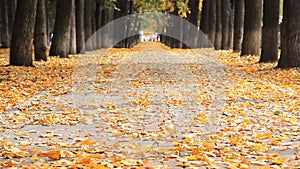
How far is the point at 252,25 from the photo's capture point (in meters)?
24.6

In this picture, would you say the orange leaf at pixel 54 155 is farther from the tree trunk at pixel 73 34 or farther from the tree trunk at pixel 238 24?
the tree trunk at pixel 238 24

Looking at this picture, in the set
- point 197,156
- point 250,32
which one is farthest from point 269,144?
point 250,32

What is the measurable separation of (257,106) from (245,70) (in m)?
9.16

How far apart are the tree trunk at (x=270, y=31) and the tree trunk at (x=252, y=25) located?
2.72m

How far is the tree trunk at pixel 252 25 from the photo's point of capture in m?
24.2

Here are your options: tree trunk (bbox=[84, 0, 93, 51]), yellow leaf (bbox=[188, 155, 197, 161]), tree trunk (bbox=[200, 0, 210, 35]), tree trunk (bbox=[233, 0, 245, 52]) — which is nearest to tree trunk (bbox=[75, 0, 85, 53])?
tree trunk (bbox=[84, 0, 93, 51])

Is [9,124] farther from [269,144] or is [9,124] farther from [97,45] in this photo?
[97,45]

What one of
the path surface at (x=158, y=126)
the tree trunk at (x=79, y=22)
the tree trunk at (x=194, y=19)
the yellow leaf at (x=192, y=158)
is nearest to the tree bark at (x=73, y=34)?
the tree trunk at (x=79, y=22)

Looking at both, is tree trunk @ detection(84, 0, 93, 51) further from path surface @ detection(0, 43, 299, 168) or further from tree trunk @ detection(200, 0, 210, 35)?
path surface @ detection(0, 43, 299, 168)

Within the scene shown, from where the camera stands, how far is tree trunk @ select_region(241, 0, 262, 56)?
24.2 m

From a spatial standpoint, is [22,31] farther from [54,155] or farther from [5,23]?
[5,23]

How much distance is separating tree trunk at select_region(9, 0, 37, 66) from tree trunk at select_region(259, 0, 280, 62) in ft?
27.3

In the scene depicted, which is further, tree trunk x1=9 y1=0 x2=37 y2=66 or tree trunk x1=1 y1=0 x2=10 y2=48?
tree trunk x1=1 y1=0 x2=10 y2=48

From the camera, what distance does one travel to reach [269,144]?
7.06 m
